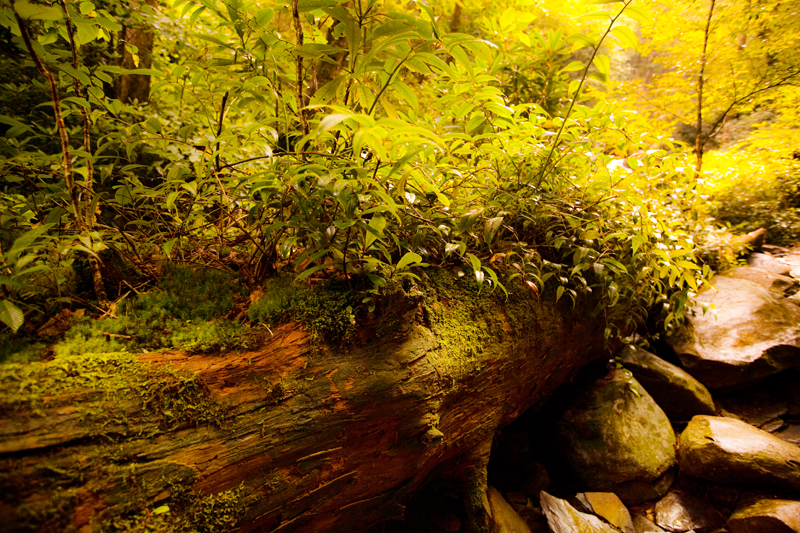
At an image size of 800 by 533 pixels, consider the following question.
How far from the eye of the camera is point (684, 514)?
274 centimetres

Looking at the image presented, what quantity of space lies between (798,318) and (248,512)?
5813 mm

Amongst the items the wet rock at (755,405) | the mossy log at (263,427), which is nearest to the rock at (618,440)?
the wet rock at (755,405)

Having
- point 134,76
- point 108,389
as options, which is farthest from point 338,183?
point 134,76

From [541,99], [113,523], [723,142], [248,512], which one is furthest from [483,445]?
[723,142]

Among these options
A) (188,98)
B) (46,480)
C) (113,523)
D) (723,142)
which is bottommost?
(113,523)

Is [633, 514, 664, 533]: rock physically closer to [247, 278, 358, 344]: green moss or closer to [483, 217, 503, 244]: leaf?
[483, 217, 503, 244]: leaf

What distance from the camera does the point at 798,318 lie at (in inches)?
152

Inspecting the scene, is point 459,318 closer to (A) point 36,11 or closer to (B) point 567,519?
(B) point 567,519

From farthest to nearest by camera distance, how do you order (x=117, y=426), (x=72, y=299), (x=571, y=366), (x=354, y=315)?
1. (x=571, y=366)
2. (x=354, y=315)
3. (x=72, y=299)
4. (x=117, y=426)

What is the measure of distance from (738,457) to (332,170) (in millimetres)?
3988

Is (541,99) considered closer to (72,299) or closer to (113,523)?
(72,299)

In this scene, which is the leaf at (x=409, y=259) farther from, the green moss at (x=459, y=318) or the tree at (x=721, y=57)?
the tree at (x=721, y=57)

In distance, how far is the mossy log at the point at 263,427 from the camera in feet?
3.52

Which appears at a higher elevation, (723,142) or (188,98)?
(723,142)
